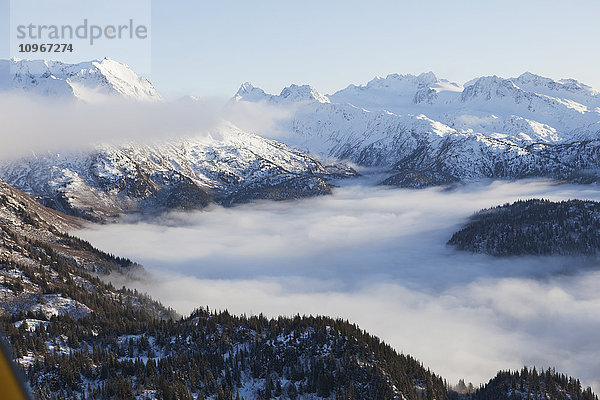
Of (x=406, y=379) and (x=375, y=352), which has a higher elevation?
(x=375, y=352)

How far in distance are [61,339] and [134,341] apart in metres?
31.3

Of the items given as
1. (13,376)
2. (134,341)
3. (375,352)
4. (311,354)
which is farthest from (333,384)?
(13,376)

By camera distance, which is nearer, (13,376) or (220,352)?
(13,376)

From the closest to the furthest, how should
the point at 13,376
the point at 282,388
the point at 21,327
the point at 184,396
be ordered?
1. the point at 13,376
2. the point at 184,396
3. the point at 282,388
4. the point at 21,327

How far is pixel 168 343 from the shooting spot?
7480 inches

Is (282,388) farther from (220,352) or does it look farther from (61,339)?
(61,339)

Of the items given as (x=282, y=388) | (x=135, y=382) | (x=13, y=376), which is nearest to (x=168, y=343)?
(x=135, y=382)

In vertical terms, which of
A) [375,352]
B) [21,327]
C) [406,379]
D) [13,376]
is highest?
[13,376]

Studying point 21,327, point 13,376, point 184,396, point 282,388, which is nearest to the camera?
point 13,376

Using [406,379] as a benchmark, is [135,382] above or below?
above

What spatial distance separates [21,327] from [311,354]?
132 meters

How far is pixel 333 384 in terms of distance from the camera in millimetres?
168375

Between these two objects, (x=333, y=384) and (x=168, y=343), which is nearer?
(x=333, y=384)

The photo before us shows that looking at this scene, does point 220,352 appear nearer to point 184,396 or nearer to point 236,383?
point 236,383
